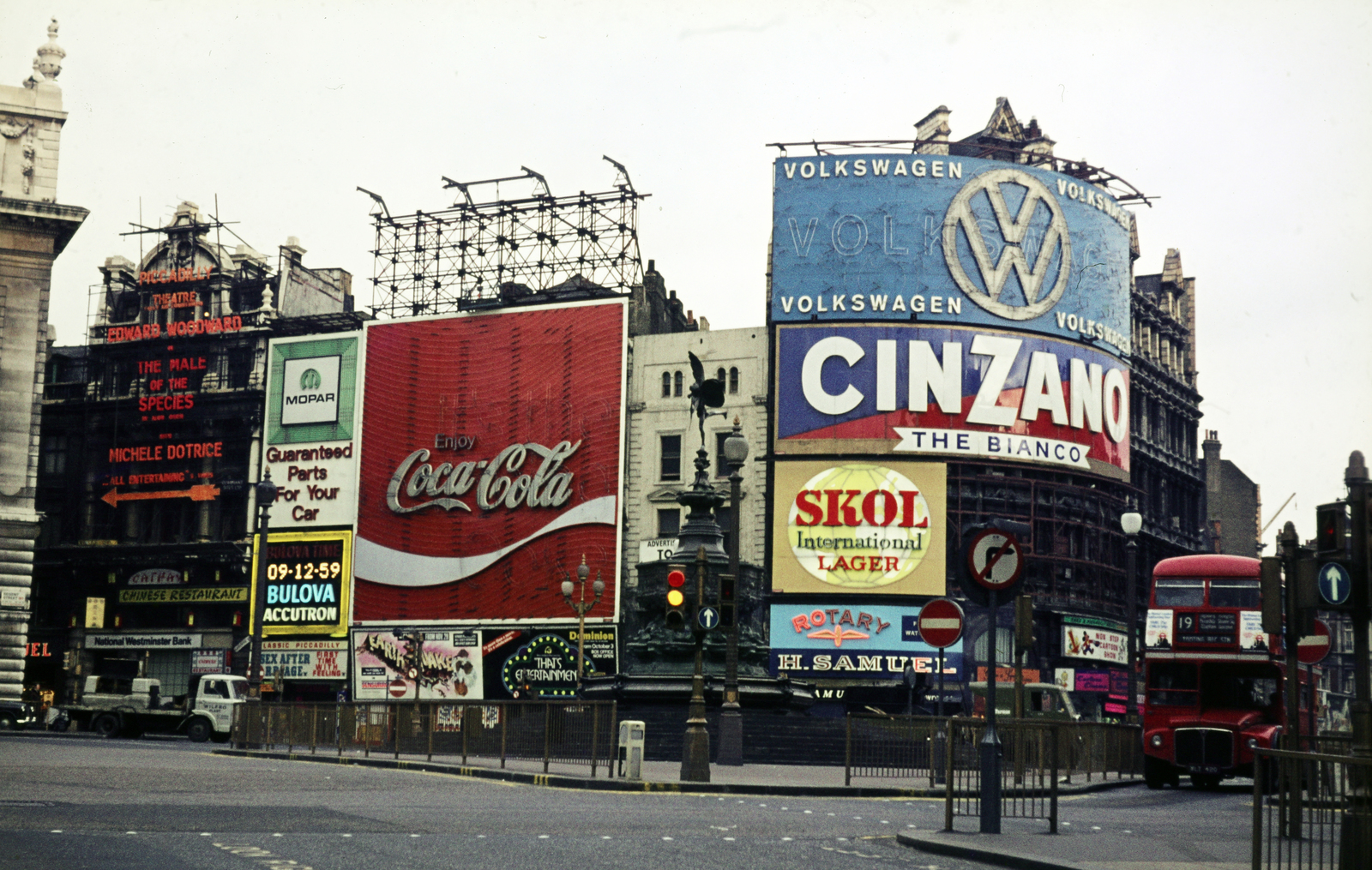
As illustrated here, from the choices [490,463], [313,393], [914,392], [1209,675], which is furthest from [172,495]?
[1209,675]

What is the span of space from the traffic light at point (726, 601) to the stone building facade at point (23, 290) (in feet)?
118

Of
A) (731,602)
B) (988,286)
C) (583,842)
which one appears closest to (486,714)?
(731,602)

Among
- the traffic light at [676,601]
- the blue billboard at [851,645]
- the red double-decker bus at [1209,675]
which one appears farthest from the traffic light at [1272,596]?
the blue billboard at [851,645]

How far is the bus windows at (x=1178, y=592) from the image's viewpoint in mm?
29703

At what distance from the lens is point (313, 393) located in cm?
7044

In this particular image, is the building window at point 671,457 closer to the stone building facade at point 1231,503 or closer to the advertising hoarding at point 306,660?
the advertising hoarding at point 306,660

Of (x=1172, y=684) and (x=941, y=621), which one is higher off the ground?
(x=941, y=621)

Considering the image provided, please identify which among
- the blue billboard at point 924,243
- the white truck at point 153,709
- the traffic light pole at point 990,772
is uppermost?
the blue billboard at point 924,243

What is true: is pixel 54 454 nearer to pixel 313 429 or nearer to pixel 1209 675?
pixel 313 429

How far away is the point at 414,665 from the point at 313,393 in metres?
13.4

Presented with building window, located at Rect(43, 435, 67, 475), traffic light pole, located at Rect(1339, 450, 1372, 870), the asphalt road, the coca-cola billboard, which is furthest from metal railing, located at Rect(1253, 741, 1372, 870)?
building window, located at Rect(43, 435, 67, 475)

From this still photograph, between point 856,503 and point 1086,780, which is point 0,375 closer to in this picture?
point 856,503

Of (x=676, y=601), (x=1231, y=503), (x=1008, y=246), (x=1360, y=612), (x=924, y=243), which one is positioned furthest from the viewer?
(x=1231, y=503)

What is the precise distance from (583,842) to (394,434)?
56381 millimetres
